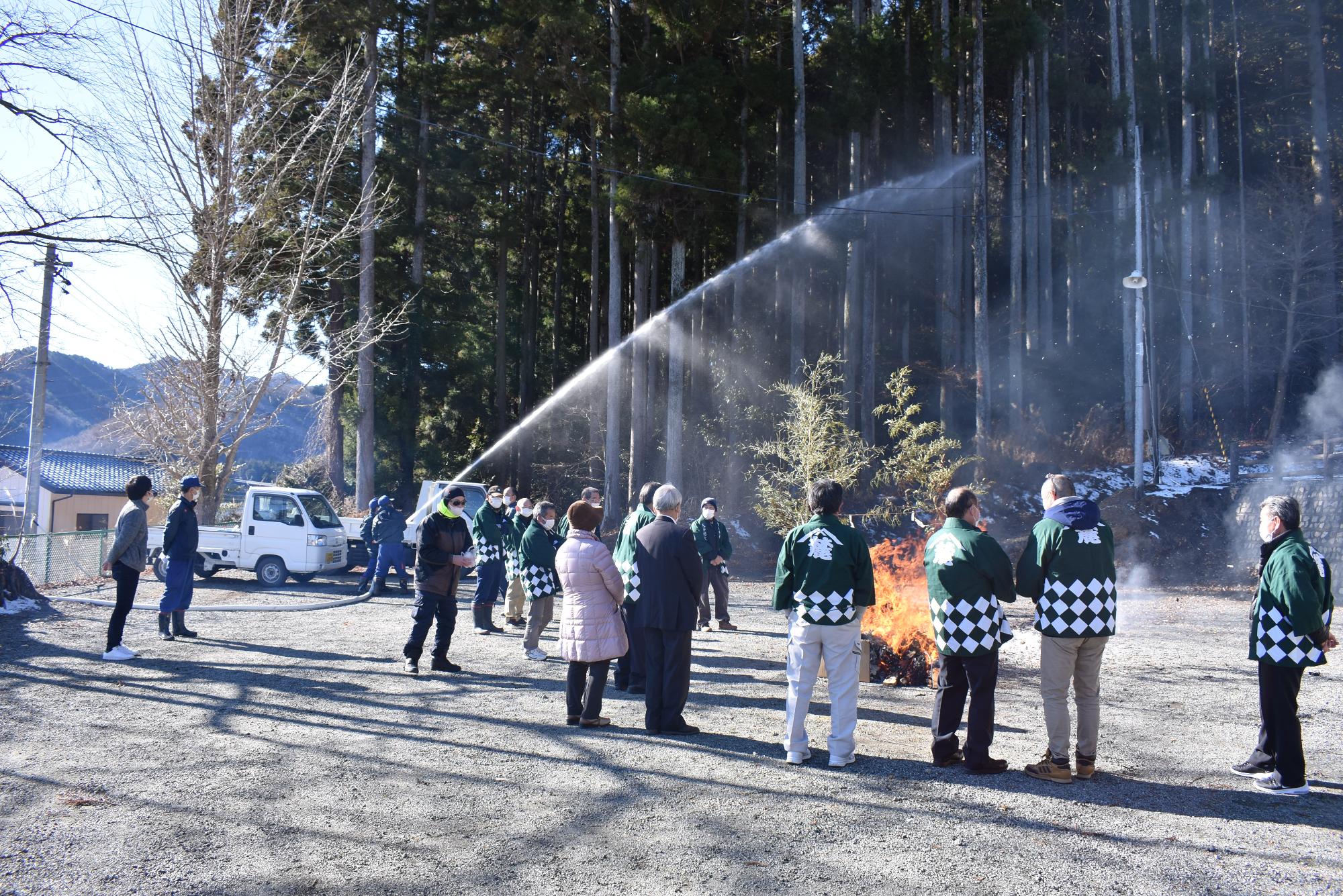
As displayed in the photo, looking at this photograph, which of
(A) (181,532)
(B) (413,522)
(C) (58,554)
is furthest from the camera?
(B) (413,522)

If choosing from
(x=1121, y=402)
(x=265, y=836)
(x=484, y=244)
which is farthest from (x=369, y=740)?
(x=1121, y=402)

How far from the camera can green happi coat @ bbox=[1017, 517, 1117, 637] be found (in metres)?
5.34

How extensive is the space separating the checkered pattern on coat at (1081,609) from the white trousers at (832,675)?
3.92 ft

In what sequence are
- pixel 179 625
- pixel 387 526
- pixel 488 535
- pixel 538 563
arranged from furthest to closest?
pixel 387 526 → pixel 488 535 → pixel 179 625 → pixel 538 563

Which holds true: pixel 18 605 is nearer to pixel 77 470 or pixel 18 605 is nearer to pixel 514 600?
pixel 514 600

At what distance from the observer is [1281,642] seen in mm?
5359

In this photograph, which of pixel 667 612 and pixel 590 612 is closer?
pixel 667 612

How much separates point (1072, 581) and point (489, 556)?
7.60 m

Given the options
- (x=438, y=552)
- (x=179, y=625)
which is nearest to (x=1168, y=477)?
(x=438, y=552)

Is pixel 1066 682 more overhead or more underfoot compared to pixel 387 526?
more underfoot

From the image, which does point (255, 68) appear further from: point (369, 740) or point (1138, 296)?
point (1138, 296)

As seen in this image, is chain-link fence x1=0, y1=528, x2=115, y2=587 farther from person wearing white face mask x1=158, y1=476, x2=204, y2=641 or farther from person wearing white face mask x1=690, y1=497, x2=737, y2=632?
person wearing white face mask x1=690, y1=497, x2=737, y2=632

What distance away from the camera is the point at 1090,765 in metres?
5.62

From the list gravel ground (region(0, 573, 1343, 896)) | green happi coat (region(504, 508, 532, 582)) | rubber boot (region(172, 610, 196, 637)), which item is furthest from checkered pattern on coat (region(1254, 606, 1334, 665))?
rubber boot (region(172, 610, 196, 637))
